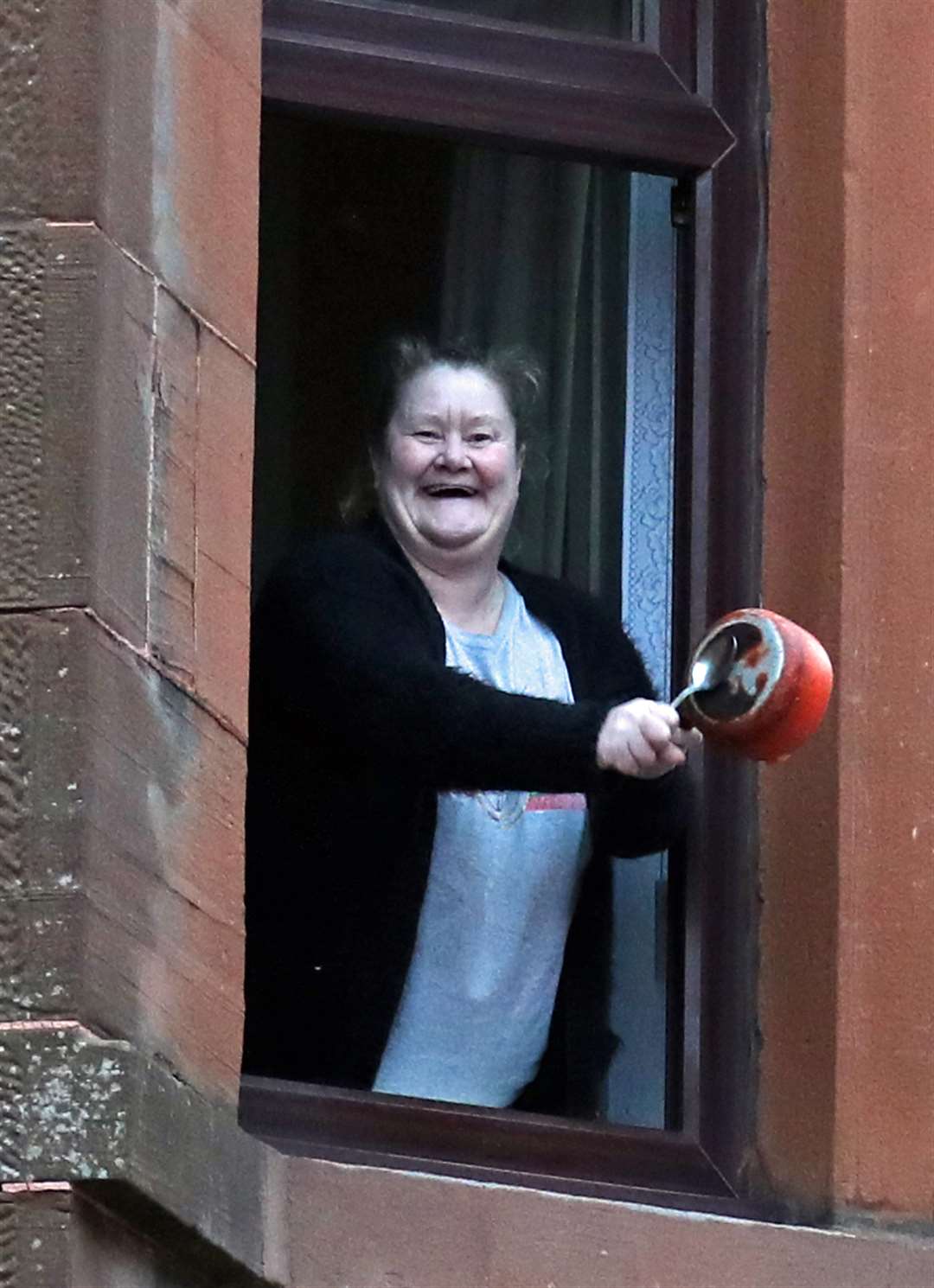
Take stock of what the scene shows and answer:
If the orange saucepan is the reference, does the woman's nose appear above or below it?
above

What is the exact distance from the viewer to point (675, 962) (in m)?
4.97

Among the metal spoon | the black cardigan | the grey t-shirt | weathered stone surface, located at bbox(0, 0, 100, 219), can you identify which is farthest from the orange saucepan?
weathered stone surface, located at bbox(0, 0, 100, 219)

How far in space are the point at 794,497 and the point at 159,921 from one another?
1.10 metres

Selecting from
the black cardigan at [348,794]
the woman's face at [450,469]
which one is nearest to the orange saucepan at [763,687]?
the black cardigan at [348,794]

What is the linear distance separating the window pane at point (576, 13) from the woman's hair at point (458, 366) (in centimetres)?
36

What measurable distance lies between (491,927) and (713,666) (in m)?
0.54

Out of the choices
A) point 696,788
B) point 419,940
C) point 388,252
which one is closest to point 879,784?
point 696,788

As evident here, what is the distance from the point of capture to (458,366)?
5.11 meters

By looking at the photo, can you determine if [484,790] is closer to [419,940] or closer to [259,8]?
[419,940]

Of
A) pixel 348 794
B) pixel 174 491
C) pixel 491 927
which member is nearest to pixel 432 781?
pixel 348 794

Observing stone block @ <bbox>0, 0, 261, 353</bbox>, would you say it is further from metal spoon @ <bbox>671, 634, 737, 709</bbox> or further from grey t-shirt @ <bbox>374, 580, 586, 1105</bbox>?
grey t-shirt @ <bbox>374, 580, 586, 1105</bbox>

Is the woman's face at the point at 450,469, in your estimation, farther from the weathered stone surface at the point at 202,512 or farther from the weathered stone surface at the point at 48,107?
the weathered stone surface at the point at 48,107

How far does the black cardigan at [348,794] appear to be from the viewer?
480cm

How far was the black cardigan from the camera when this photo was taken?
4.80 metres
